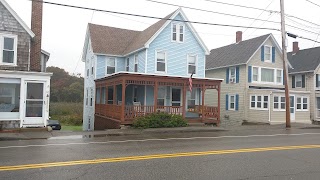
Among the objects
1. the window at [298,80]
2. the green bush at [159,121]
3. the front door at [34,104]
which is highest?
the window at [298,80]

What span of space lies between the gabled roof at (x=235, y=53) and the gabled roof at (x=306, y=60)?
6.41m

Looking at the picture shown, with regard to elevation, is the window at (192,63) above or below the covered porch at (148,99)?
above

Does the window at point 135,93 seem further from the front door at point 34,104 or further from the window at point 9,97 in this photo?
the window at point 9,97

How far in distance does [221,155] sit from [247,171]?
216 cm

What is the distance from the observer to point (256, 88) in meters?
30.7

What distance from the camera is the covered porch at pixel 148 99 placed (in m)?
21.0

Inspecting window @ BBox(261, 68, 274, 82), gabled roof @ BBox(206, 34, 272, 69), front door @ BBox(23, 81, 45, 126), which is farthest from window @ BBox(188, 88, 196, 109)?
front door @ BBox(23, 81, 45, 126)

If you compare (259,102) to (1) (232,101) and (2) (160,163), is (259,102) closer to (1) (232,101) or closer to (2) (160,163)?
(1) (232,101)

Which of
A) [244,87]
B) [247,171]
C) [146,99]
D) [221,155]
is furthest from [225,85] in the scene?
[247,171]

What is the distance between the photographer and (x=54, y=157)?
30.0ft

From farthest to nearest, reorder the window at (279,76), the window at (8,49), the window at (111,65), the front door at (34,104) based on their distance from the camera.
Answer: the window at (279,76) → the window at (111,65) → the window at (8,49) → the front door at (34,104)

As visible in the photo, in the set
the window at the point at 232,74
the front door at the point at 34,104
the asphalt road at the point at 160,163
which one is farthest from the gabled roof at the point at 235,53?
the asphalt road at the point at 160,163

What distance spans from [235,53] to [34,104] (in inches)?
890

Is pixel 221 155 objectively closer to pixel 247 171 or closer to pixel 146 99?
Answer: pixel 247 171
